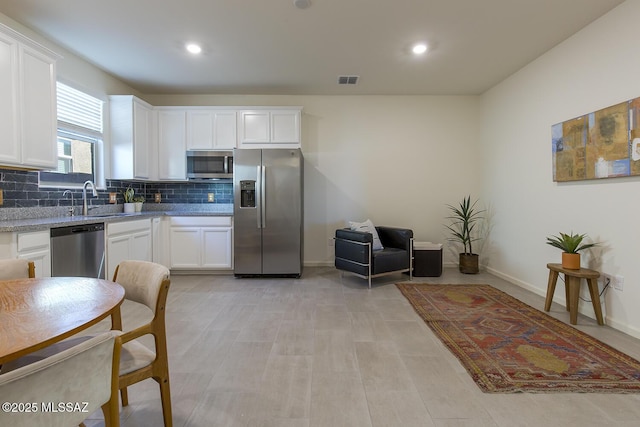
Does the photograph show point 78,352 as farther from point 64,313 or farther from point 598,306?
point 598,306

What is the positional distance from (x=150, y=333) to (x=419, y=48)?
3.60 m

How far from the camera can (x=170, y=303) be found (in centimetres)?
325

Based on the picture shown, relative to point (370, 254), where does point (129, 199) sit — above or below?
above

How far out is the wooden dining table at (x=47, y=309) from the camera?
805mm

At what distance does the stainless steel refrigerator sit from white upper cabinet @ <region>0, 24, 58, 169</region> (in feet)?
6.39

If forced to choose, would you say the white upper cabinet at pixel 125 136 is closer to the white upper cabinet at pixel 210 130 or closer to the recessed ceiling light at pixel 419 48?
the white upper cabinet at pixel 210 130

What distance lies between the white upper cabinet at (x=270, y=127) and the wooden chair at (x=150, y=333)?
→ 3235 mm

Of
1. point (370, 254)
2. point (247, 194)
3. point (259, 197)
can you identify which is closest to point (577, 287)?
point (370, 254)

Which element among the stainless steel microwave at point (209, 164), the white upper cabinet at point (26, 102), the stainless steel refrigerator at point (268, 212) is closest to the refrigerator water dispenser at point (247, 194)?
the stainless steel refrigerator at point (268, 212)

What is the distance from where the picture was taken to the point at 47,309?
102cm

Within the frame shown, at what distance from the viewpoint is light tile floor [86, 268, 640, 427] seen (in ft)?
5.16

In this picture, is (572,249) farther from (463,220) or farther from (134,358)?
(134,358)

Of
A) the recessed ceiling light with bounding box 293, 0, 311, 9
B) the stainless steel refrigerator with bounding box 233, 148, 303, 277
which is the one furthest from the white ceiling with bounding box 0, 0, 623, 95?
the stainless steel refrigerator with bounding box 233, 148, 303, 277

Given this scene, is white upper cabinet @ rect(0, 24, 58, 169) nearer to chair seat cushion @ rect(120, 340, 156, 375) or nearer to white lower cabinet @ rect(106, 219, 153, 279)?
white lower cabinet @ rect(106, 219, 153, 279)
